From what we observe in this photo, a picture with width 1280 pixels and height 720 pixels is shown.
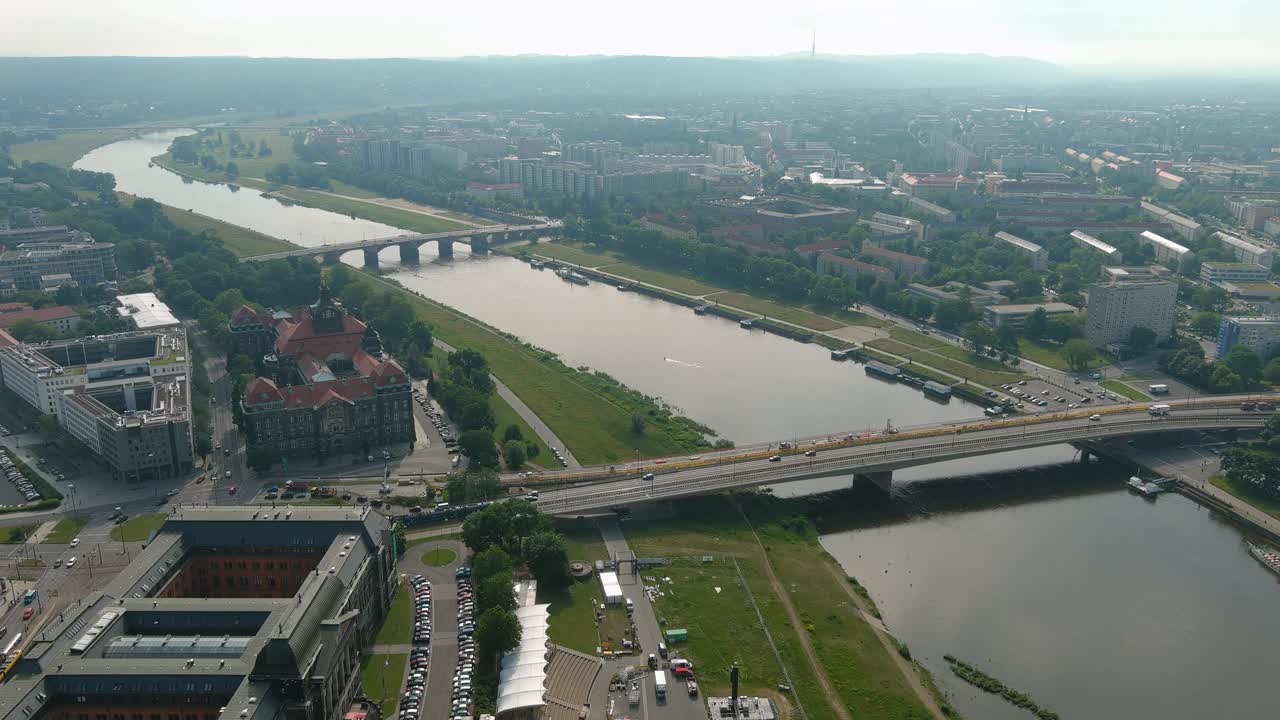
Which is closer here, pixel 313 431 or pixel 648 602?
pixel 648 602

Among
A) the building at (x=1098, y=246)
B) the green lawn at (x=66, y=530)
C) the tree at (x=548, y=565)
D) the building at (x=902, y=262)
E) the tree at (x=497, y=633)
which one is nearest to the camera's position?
the tree at (x=497, y=633)

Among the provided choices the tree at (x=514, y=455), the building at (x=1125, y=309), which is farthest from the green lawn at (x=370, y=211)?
the tree at (x=514, y=455)

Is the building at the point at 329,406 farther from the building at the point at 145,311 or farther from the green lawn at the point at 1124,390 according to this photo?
the green lawn at the point at 1124,390

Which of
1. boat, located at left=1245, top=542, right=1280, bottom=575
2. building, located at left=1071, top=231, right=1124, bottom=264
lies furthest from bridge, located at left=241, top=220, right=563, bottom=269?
boat, located at left=1245, top=542, right=1280, bottom=575

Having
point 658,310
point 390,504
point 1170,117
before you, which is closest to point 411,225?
point 658,310

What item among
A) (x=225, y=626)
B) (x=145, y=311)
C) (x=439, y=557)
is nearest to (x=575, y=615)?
(x=439, y=557)

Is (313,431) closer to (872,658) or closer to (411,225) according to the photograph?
(872,658)

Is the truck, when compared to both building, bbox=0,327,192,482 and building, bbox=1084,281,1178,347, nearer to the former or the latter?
building, bbox=0,327,192,482
